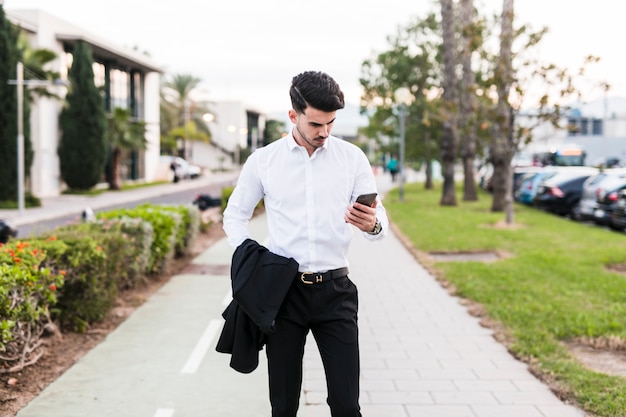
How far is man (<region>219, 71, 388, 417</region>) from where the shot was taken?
3.27 m

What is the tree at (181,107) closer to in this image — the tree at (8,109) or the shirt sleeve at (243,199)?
the tree at (8,109)

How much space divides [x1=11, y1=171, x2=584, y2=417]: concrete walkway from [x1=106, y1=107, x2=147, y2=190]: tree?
30.2 metres

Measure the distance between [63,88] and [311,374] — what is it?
32506 mm

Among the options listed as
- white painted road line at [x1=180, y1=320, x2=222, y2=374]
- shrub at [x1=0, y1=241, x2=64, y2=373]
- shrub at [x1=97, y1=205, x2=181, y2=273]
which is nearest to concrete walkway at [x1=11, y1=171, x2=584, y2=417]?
white painted road line at [x1=180, y1=320, x2=222, y2=374]

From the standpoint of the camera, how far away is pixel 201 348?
6.55 metres

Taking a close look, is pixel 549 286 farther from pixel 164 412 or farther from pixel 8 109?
pixel 8 109

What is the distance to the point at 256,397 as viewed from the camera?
524cm

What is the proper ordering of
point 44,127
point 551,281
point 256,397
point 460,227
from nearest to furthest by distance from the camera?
point 256,397
point 551,281
point 460,227
point 44,127

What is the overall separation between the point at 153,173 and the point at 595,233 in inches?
1473

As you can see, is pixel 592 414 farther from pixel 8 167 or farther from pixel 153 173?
pixel 153 173

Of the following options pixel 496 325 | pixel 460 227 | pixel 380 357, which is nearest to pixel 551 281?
pixel 496 325

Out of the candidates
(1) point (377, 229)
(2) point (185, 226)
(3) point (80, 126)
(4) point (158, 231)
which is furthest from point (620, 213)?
(3) point (80, 126)

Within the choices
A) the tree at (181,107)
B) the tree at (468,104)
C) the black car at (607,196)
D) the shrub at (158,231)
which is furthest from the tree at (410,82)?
the tree at (181,107)

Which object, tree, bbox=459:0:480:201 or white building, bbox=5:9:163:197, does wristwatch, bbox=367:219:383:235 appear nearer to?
tree, bbox=459:0:480:201
